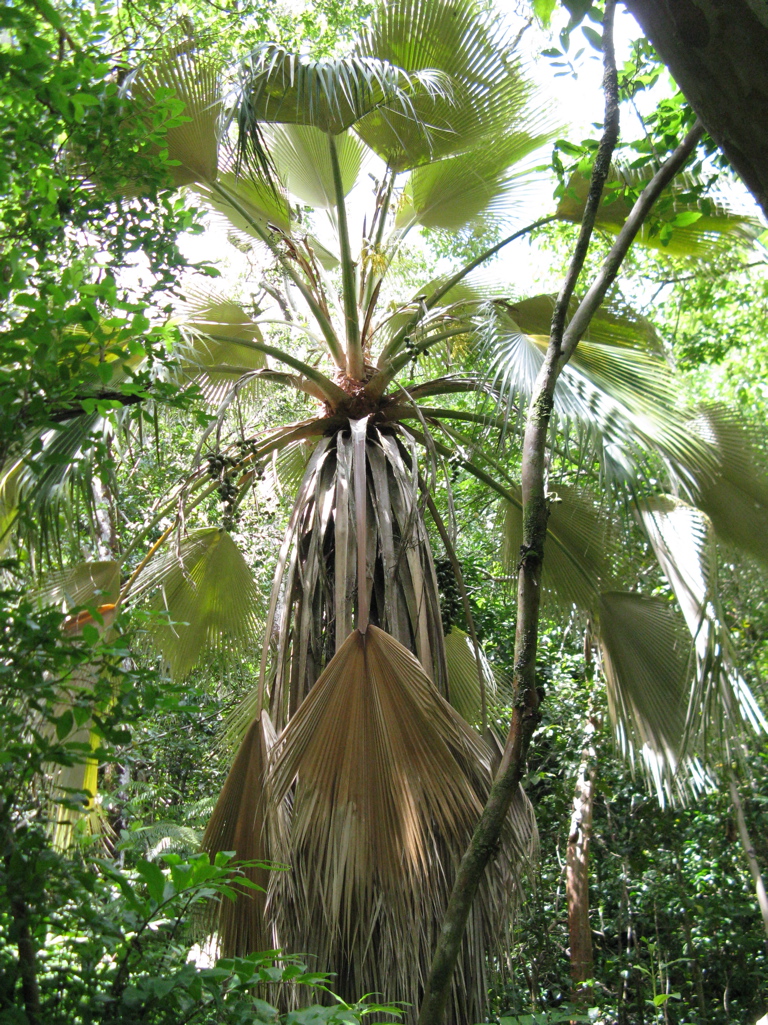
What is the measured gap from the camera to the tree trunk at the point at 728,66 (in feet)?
3.32

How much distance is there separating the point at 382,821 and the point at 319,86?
9.97ft

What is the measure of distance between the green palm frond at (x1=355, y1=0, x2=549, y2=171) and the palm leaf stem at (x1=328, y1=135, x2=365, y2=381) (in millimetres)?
385

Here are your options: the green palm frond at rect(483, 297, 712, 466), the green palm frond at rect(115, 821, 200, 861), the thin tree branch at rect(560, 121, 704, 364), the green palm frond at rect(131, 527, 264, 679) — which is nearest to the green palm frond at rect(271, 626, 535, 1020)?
the green palm frond at rect(483, 297, 712, 466)

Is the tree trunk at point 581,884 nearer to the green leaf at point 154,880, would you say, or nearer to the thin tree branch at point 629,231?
the thin tree branch at point 629,231

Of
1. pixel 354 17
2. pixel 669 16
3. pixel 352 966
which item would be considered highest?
pixel 354 17

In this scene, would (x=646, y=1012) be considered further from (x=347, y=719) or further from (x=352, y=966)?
(x=347, y=719)

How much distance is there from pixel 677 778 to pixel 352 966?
1.76 m

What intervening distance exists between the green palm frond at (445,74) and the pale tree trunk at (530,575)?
2.17 m

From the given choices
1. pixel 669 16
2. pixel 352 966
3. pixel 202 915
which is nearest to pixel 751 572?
pixel 352 966

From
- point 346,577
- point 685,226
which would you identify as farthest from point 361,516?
point 685,226

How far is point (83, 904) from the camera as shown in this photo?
1116mm

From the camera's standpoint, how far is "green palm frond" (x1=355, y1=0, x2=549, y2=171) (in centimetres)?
408

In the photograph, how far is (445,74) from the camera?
3.93 m

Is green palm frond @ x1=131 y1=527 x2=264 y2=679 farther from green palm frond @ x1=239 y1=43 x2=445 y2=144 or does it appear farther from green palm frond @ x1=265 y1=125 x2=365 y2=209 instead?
green palm frond @ x1=265 y1=125 x2=365 y2=209
